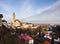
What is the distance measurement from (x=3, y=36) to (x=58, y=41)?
1548 centimetres

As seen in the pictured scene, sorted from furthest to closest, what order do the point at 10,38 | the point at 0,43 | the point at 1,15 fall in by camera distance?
the point at 1,15 → the point at 10,38 → the point at 0,43

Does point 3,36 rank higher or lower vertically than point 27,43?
higher

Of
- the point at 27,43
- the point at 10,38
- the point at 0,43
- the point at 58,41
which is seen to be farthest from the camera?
the point at 58,41

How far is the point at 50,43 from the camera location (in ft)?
97.6

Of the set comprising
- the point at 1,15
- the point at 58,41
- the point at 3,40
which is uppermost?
the point at 1,15

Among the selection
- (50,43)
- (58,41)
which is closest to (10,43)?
(50,43)

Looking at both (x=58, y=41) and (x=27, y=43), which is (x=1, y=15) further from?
(x=58, y=41)

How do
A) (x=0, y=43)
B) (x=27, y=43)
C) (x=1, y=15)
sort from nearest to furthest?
(x=0, y=43)
(x=27, y=43)
(x=1, y=15)

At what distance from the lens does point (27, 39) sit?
89.3ft

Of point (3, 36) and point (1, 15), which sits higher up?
point (1, 15)

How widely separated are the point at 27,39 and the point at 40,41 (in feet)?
6.52

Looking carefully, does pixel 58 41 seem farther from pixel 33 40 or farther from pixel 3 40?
pixel 3 40

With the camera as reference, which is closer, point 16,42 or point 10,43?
point 10,43

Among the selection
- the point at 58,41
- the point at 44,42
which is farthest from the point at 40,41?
the point at 58,41
